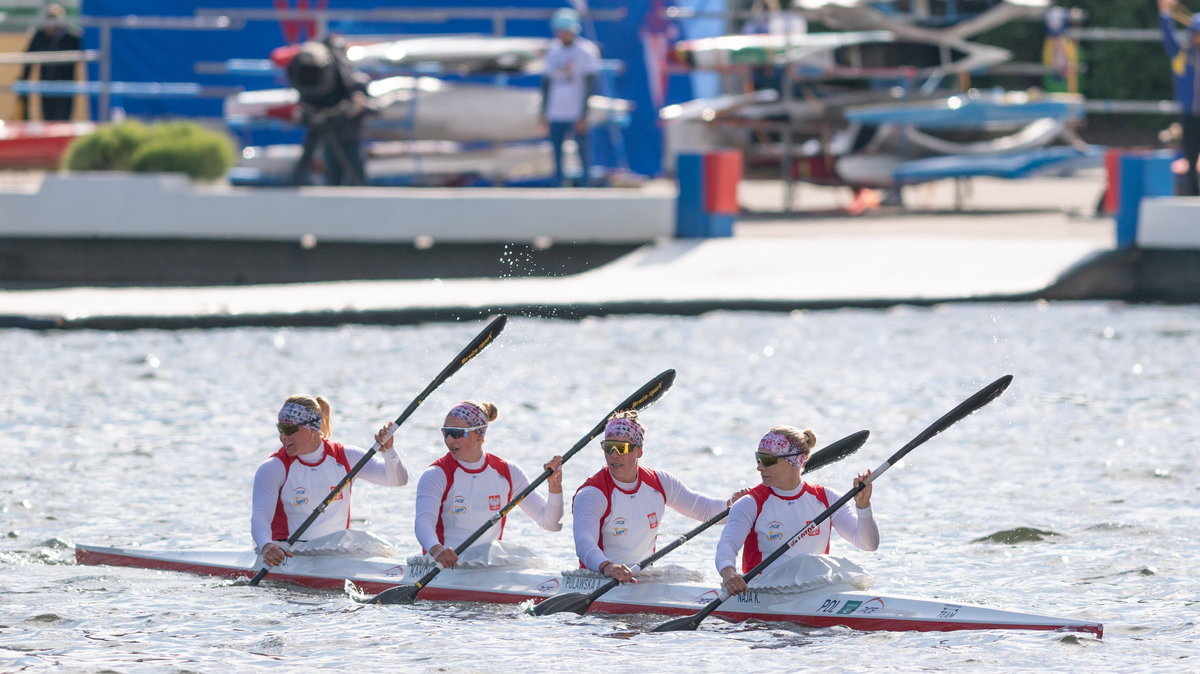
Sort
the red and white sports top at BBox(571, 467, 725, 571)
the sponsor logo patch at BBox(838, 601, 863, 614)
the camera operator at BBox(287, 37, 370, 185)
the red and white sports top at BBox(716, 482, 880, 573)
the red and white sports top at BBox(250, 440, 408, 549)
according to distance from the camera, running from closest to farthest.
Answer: the sponsor logo patch at BBox(838, 601, 863, 614)
the red and white sports top at BBox(716, 482, 880, 573)
the red and white sports top at BBox(571, 467, 725, 571)
the red and white sports top at BBox(250, 440, 408, 549)
the camera operator at BBox(287, 37, 370, 185)

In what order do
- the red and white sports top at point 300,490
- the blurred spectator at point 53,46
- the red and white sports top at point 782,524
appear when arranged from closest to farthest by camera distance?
the red and white sports top at point 782,524 → the red and white sports top at point 300,490 → the blurred spectator at point 53,46

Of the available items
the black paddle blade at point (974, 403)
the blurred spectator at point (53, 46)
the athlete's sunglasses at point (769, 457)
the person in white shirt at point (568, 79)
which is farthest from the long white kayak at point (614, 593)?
the blurred spectator at point (53, 46)

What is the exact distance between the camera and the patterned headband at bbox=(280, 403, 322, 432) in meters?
9.62

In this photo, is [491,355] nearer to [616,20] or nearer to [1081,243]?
[1081,243]

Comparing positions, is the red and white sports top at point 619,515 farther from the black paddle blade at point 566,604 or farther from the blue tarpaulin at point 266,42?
the blue tarpaulin at point 266,42

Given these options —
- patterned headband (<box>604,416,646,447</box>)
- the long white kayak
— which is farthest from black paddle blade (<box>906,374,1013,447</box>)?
patterned headband (<box>604,416,646,447</box>)

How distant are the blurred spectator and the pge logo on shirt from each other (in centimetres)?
1591

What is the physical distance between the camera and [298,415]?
9.63 meters

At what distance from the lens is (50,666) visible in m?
8.23

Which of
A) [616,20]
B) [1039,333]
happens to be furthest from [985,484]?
[616,20]

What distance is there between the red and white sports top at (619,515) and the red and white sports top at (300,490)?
132 centimetres

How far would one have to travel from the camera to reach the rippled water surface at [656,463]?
854 centimetres

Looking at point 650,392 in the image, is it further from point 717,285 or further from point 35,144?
point 35,144

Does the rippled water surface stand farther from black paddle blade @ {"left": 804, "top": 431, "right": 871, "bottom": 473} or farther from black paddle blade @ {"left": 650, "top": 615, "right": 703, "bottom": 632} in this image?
black paddle blade @ {"left": 804, "top": 431, "right": 871, "bottom": 473}
